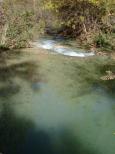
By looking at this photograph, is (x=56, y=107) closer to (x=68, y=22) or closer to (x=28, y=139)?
(x=28, y=139)

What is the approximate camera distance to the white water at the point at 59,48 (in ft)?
47.0

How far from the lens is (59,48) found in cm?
1518

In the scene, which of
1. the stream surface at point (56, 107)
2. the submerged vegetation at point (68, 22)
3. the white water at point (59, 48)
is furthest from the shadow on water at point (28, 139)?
the submerged vegetation at point (68, 22)

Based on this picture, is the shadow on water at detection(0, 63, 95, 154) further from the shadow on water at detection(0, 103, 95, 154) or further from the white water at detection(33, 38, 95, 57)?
the white water at detection(33, 38, 95, 57)

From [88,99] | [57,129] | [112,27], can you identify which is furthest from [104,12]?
[57,129]

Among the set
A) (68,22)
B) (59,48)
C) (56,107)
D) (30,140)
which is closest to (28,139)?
(30,140)

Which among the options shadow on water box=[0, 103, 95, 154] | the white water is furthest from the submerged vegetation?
shadow on water box=[0, 103, 95, 154]

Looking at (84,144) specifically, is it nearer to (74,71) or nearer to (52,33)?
(74,71)

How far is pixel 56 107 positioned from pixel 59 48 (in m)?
6.57

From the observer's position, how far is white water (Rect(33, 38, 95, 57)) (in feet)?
47.0

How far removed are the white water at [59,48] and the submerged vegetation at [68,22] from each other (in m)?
0.55

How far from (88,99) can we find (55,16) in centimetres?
964

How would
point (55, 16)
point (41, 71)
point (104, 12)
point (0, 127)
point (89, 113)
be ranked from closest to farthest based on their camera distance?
point (0, 127)
point (89, 113)
point (41, 71)
point (104, 12)
point (55, 16)

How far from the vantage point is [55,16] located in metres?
18.2
